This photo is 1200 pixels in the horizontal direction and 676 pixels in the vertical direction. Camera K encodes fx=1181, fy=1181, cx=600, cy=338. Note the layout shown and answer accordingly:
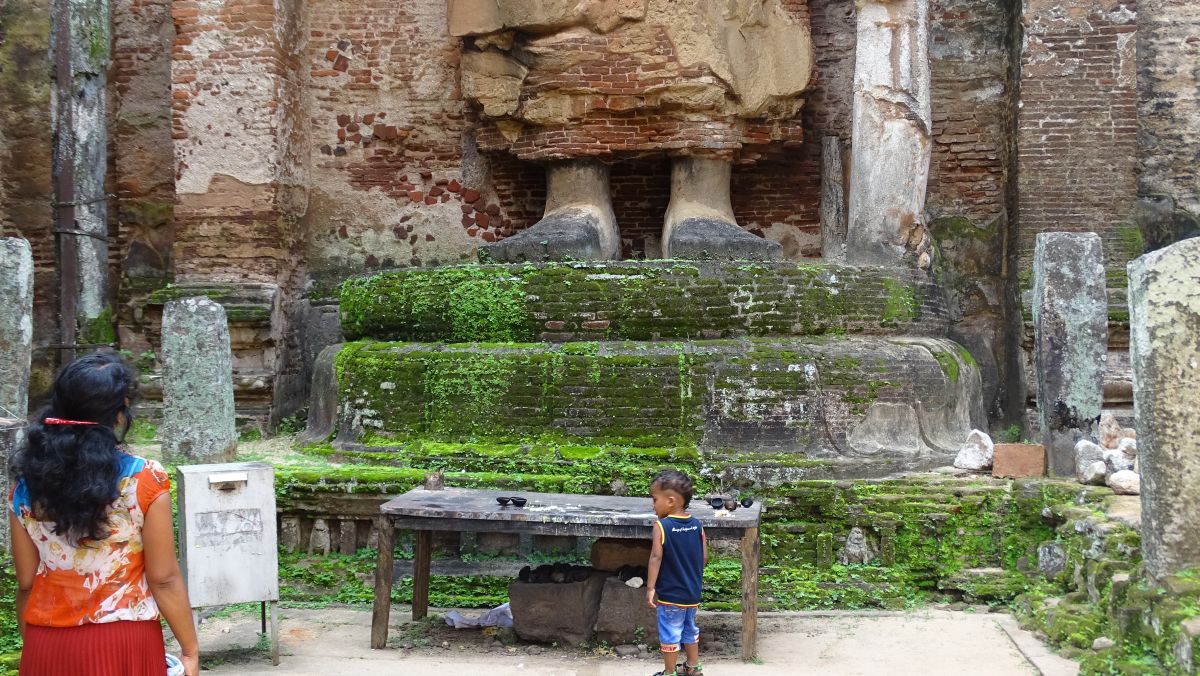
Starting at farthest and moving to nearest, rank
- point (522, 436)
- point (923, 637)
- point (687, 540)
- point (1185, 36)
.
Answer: point (1185, 36) < point (522, 436) < point (923, 637) < point (687, 540)

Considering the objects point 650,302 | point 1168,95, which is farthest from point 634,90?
point 1168,95

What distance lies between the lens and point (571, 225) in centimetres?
843

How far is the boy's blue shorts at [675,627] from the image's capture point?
14.6ft

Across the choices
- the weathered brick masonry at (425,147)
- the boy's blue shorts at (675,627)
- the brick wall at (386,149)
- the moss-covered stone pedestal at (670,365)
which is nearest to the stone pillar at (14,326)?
the moss-covered stone pedestal at (670,365)

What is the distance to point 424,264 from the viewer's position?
32.6 ft

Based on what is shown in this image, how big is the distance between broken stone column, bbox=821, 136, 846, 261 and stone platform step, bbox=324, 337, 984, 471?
8.59 ft

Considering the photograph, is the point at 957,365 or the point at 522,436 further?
the point at 957,365

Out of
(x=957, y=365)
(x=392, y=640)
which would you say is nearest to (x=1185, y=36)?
(x=957, y=365)

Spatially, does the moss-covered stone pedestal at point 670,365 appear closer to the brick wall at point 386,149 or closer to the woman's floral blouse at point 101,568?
the brick wall at point 386,149

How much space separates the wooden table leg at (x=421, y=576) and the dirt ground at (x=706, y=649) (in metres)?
0.07

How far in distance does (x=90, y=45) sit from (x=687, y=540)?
7.76m

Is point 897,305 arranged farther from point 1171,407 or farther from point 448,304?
point 1171,407

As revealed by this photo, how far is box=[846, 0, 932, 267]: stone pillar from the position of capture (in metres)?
8.23

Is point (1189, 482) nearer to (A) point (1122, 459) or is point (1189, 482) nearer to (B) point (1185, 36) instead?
(A) point (1122, 459)
